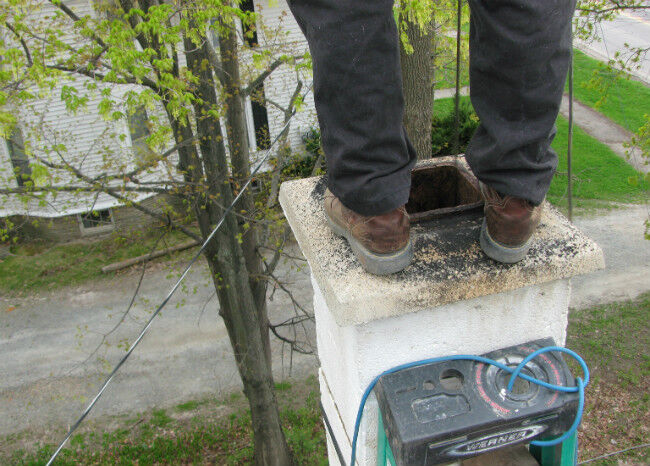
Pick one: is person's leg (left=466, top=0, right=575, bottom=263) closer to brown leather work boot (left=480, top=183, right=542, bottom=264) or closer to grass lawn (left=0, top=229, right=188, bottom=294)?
brown leather work boot (left=480, top=183, right=542, bottom=264)

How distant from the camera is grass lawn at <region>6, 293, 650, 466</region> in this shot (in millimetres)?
7215

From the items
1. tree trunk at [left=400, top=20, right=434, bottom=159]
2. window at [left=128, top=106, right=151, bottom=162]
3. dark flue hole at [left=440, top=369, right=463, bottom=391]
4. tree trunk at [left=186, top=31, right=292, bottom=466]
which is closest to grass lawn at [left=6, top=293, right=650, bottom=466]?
tree trunk at [left=186, top=31, right=292, bottom=466]

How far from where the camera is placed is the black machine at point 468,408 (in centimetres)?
142

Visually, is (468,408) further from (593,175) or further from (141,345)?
(593,175)

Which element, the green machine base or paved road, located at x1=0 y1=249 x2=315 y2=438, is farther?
paved road, located at x1=0 y1=249 x2=315 y2=438

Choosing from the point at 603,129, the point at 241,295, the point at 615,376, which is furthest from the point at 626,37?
the point at 241,295

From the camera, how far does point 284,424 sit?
802 centimetres

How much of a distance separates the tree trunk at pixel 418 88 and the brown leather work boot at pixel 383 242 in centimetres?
475

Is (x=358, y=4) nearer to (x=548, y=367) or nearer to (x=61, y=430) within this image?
(x=548, y=367)

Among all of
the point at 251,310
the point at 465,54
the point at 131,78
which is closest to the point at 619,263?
the point at 465,54

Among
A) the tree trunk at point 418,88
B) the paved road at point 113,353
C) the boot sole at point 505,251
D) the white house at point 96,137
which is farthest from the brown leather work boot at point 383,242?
the white house at point 96,137

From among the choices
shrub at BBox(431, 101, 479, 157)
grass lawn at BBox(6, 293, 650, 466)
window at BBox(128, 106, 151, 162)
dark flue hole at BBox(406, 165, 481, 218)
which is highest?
dark flue hole at BBox(406, 165, 481, 218)

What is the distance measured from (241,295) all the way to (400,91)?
5.35m

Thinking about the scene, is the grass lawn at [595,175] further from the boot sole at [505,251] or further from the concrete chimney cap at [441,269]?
the boot sole at [505,251]
